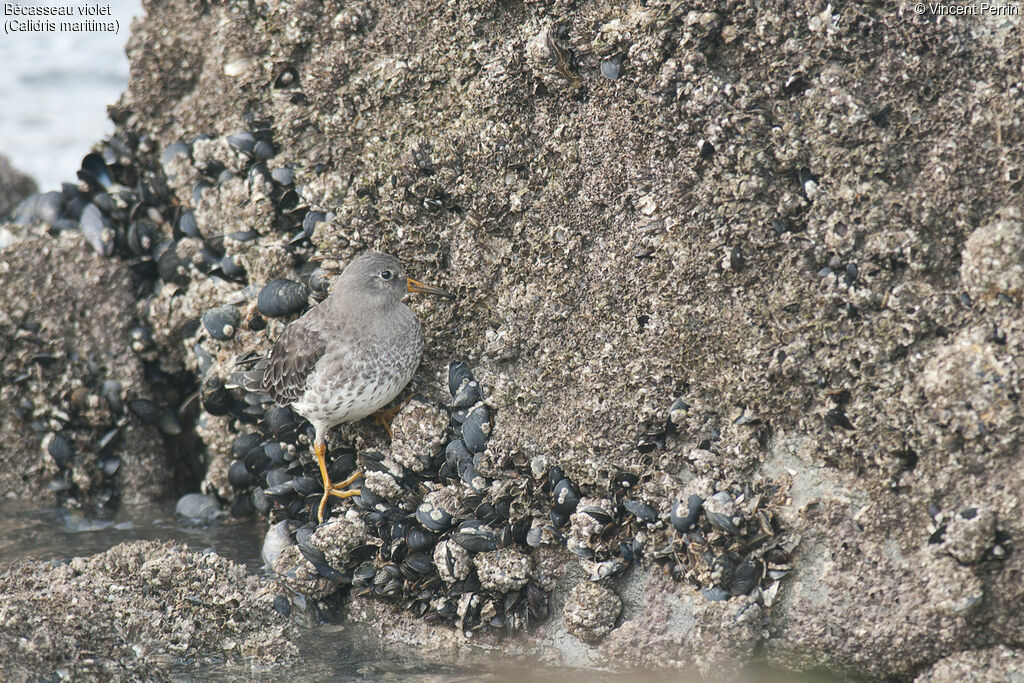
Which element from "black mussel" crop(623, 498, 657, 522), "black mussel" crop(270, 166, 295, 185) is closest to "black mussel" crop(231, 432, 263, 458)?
"black mussel" crop(270, 166, 295, 185)

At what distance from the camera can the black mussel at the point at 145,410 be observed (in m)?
6.88

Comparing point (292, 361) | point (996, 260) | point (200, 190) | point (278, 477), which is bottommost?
point (278, 477)

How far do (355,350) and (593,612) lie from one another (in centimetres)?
218

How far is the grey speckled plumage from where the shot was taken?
18.0 ft

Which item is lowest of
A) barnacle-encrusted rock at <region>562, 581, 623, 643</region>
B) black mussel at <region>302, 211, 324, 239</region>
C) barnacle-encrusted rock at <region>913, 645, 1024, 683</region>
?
barnacle-encrusted rock at <region>913, 645, 1024, 683</region>

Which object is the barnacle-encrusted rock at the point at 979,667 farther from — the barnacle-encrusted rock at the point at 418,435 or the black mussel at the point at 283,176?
the black mussel at the point at 283,176

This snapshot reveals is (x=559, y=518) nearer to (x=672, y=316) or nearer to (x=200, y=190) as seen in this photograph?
(x=672, y=316)

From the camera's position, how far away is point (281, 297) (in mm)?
6023

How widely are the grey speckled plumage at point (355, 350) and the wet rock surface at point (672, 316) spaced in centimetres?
23

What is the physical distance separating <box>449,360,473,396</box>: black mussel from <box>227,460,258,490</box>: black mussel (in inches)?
68.6

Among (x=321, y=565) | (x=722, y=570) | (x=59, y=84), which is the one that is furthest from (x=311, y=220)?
(x=59, y=84)

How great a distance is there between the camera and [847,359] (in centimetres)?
433

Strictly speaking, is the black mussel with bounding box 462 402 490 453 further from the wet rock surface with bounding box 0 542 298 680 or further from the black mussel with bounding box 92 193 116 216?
the black mussel with bounding box 92 193 116 216

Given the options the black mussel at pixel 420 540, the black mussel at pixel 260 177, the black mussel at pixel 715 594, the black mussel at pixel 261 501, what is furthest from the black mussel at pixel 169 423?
the black mussel at pixel 715 594
